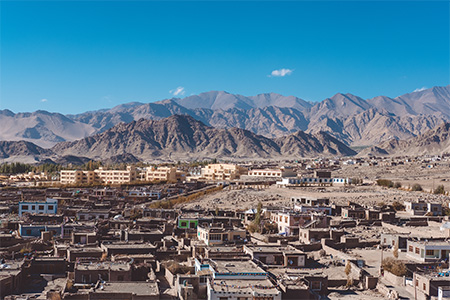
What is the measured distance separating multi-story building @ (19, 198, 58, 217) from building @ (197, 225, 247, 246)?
17060 millimetres

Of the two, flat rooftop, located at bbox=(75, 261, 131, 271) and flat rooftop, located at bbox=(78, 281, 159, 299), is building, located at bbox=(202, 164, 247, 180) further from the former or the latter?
flat rooftop, located at bbox=(78, 281, 159, 299)

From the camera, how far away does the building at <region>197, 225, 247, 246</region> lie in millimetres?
29422

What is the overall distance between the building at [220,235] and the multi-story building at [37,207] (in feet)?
56.0

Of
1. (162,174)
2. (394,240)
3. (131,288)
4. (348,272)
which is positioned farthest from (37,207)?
(162,174)

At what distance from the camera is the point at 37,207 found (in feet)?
143

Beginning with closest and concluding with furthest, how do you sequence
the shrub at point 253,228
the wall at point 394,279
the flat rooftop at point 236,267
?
the flat rooftop at point 236,267 → the wall at point 394,279 → the shrub at point 253,228

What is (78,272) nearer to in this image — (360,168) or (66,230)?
(66,230)

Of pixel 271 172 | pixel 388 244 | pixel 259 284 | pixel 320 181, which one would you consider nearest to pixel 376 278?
pixel 259 284

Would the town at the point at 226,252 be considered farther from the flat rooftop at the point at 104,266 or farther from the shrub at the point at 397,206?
Result: the shrub at the point at 397,206

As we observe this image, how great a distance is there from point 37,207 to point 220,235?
1988 cm

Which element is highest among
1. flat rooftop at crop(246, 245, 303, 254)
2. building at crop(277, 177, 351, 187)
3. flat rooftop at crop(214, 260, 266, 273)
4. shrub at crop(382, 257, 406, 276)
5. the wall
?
building at crop(277, 177, 351, 187)

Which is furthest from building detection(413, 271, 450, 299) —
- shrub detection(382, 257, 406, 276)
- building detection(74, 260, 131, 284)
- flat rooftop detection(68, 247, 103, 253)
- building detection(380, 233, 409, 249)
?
flat rooftop detection(68, 247, 103, 253)

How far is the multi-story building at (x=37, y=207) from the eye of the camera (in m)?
43.0

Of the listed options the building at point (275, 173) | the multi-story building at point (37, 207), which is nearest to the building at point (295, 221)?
the multi-story building at point (37, 207)
